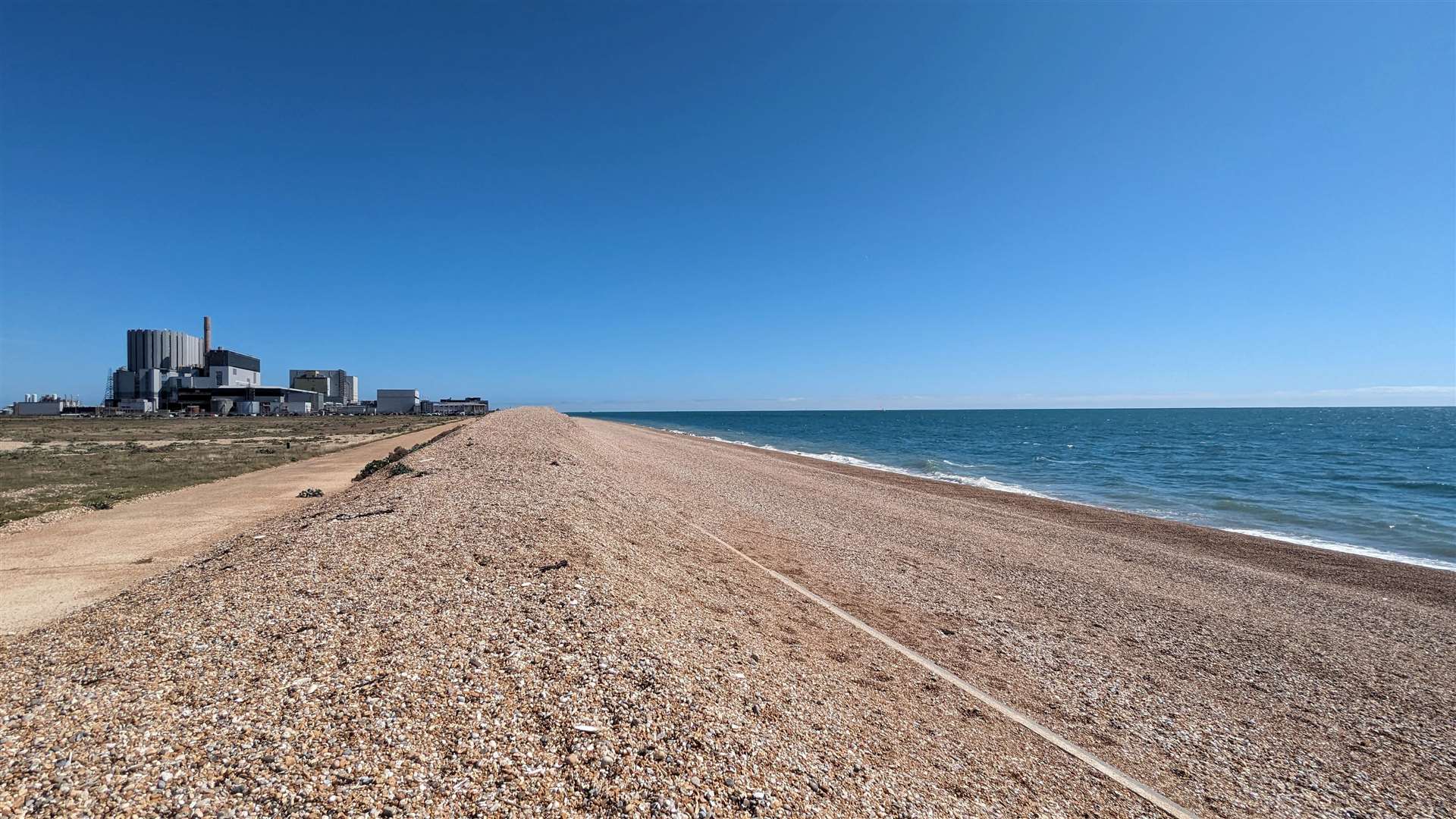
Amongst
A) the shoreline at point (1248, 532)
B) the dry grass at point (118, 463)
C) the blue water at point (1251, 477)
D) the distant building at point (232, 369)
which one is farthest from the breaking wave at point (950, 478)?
the distant building at point (232, 369)

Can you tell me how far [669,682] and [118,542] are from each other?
543 inches

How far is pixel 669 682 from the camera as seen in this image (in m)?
5.55

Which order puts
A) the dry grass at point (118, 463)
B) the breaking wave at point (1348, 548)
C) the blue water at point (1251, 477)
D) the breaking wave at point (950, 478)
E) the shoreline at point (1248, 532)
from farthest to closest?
the breaking wave at point (950, 478) < the blue water at point (1251, 477) < the dry grass at point (118, 463) < the shoreline at point (1248, 532) < the breaking wave at point (1348, 548)

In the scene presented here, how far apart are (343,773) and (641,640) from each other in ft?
10.0

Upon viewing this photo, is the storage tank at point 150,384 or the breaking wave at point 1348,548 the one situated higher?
the storage tank at point 150,384

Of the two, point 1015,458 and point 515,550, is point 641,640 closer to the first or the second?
point 515,550

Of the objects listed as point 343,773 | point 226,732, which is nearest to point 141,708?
point 226,732

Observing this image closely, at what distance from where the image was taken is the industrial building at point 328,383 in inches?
6363

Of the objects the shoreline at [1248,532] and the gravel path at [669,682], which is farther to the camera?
the shoreline at [1248,532]

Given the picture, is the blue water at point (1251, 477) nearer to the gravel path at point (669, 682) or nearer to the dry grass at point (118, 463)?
the gravel path at point (669, 682)

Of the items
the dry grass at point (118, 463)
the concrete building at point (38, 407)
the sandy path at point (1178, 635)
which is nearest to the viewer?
the sandy path at point (1178, 635)

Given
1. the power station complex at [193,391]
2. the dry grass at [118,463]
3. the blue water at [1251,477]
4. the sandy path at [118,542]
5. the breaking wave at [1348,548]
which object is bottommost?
the breaking wave at [1348,548]

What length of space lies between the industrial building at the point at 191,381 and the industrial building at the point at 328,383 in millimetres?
15045

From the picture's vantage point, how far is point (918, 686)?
23.7 ft
